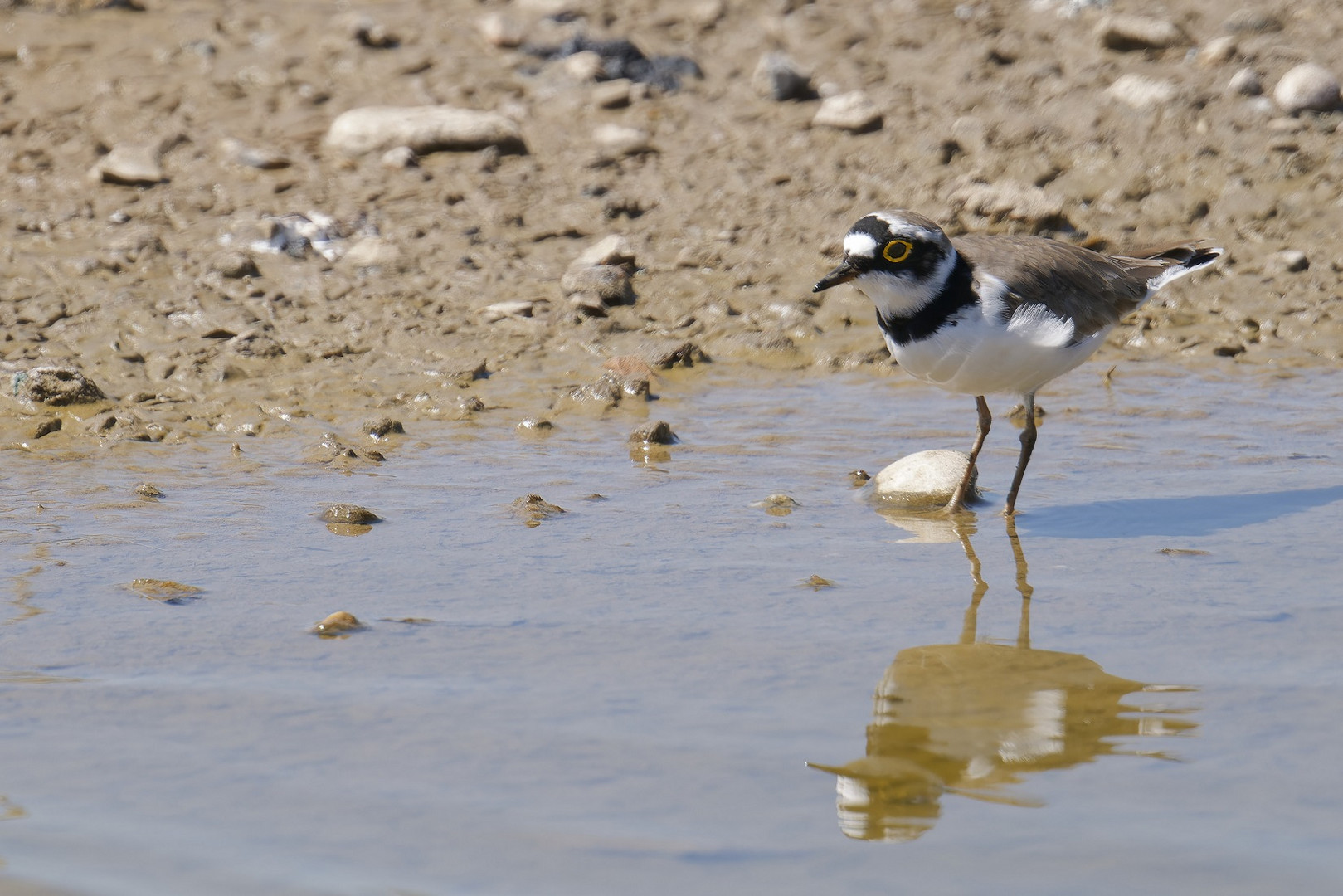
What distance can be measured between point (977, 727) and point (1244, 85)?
23.1 ft

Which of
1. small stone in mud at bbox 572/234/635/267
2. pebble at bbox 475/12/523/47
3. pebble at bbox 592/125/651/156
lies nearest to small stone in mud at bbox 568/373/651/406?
small stone in mud at bbox 572/234/635/267

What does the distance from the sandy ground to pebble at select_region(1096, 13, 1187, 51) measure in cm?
3

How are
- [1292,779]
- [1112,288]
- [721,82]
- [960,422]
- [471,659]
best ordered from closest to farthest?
[1292,779] < [471,659] < [1112,288] < [960,422] < [721,82]

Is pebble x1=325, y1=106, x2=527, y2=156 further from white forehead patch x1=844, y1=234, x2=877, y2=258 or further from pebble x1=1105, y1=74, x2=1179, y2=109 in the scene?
white forehead patch x1=844, y1=234, x2=877, y2=258

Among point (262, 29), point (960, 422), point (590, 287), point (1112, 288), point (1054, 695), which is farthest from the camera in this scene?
point (262, 29)

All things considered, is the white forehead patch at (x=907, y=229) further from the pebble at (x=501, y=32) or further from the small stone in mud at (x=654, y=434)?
the pebble at (x=501, y=32)

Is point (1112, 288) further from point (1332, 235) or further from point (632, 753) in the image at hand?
point (632, 753)

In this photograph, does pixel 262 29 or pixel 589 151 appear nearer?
pixel 589 151

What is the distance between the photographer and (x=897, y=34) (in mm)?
10742

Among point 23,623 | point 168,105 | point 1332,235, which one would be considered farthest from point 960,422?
point 168,105

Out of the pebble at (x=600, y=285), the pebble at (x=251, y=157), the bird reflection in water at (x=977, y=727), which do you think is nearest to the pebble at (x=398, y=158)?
the pebble at (x=251, y=157)

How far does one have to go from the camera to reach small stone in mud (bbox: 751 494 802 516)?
5.74 metres

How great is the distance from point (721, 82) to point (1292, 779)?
25.7 feet

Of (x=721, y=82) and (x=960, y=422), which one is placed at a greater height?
(x=721, y=82)
